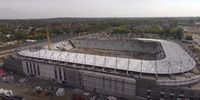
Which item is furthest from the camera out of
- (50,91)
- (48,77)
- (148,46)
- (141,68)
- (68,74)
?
(148,46)

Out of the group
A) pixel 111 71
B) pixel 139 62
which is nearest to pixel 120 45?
pixel 139 62

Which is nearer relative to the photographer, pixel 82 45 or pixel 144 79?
pixel 144 79

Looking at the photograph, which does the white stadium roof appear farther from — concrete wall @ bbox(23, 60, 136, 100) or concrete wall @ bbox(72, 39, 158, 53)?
concrete wall @ bbox(72, 39, 158, 53)

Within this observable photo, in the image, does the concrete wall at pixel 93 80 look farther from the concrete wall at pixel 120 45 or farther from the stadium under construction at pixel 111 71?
the concrete wall at pixel 120 45

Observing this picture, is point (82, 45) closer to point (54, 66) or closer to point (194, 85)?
point (54, 66)

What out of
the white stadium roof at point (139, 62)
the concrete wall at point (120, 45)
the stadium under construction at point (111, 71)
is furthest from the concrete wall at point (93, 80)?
the concrete wall at point (120, 45)

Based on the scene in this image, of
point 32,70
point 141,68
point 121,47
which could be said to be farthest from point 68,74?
point 121,47
